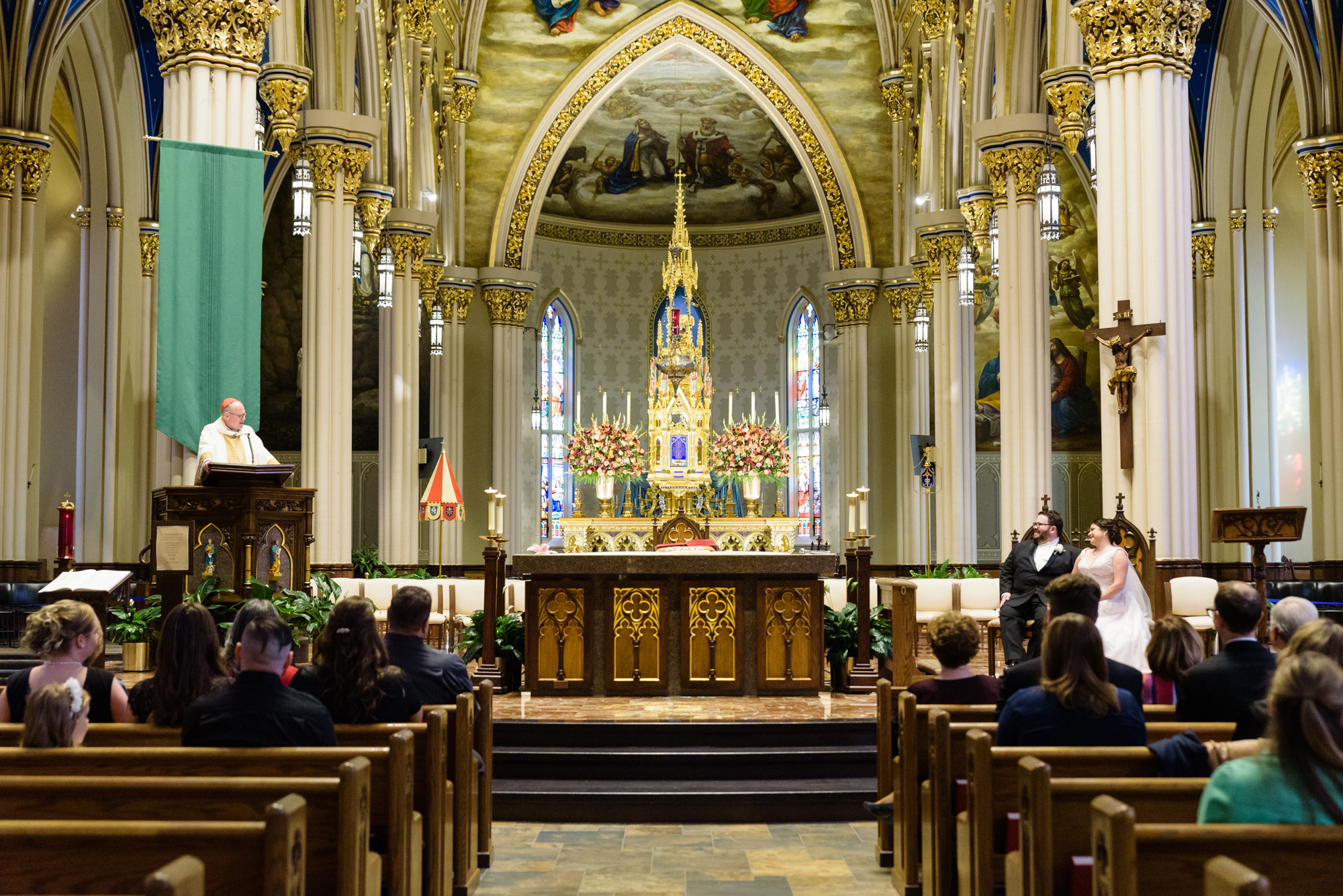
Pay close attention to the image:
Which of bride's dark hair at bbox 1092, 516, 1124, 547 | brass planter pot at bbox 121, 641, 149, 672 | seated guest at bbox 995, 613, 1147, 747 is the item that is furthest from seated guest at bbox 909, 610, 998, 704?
brass planter pot at bbox 121, 641, 149, 672

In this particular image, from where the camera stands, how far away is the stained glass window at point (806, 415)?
25.5 m

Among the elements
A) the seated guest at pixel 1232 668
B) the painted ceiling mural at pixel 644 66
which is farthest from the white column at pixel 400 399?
the seated guest at pixel 1232 668

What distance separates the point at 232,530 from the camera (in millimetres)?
8328

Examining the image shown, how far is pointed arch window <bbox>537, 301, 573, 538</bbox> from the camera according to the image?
85.0 ft

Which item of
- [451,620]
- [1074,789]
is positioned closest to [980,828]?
[1074,789]

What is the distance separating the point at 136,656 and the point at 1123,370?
7.29 meters

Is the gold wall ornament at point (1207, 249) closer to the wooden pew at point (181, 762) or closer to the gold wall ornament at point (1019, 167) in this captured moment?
the gold wall ornament at point (1019, 167)

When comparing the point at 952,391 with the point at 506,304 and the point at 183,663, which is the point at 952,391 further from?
the point at 183,663

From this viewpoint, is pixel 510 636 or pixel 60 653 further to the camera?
pixel 510 636

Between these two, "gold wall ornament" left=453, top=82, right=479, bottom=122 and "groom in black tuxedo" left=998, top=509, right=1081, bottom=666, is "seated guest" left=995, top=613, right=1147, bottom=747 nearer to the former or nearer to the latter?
"groom in black tuxedo" left=998, top=509, right=1081, bottom=666

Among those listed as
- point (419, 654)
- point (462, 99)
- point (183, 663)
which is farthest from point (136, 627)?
point (462, 99)

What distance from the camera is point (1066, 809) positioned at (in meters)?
3.37

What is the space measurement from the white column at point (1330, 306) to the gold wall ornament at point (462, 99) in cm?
1194

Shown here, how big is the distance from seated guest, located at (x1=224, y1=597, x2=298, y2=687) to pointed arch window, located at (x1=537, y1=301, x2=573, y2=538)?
20.9 meters
